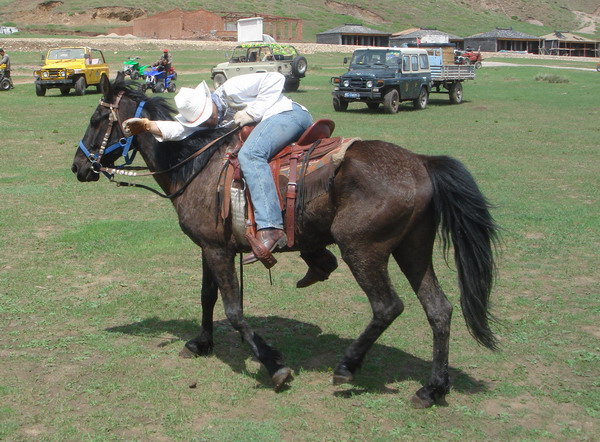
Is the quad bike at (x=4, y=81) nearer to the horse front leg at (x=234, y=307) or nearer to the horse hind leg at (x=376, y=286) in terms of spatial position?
the horse front leg at (x=234, y=307)

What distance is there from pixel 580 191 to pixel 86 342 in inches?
349

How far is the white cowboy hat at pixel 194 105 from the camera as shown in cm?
517

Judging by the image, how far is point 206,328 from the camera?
5.62 metres

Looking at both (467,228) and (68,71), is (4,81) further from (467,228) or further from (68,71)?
(467,228)

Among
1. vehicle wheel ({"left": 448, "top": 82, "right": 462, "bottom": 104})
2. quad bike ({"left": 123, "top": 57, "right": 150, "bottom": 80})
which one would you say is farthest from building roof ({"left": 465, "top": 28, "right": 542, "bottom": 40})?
quad bike ({"left": 123, "top": 57, "right": 150, "bottom": 80})

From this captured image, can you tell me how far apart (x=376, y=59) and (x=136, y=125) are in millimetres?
20725

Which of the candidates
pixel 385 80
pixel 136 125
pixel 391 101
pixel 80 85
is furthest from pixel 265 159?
pixel 80 85

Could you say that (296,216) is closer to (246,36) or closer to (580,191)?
(580,191)

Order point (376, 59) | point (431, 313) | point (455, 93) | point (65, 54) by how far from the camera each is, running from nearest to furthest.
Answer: point (431, 313) < point (376, 59) < point (455, 93) < point (65, 54)

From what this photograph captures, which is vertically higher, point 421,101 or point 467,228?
point 421,101

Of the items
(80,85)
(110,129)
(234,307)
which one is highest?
(80,85)

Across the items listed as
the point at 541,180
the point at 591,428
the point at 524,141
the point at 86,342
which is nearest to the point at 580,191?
the point at 541,180

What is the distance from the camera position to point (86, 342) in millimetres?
5766

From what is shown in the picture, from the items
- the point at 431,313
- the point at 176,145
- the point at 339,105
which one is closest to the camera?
the point at 431,313
